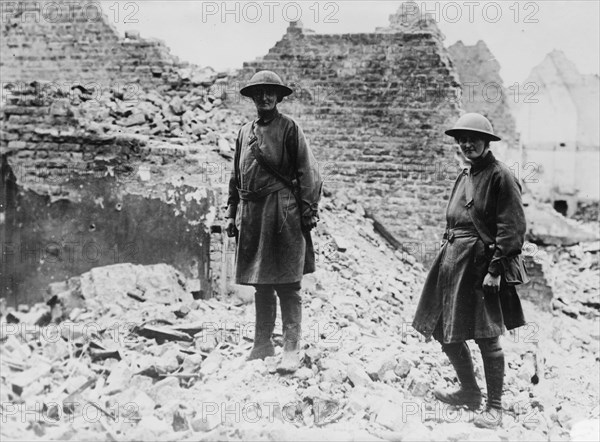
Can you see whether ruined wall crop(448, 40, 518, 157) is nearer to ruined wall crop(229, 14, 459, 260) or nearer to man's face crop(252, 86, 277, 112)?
ruined wall crop(229, 14, 459, 260)

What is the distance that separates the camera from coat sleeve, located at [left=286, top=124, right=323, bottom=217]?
4.30 m

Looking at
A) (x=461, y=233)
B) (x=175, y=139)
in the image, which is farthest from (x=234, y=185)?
(x=175, y=139)

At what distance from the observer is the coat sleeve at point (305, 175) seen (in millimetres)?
4305

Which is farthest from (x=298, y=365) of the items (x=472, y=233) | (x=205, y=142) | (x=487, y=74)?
(x=487, y=74)

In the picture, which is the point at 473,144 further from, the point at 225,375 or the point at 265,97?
the point at 225,375

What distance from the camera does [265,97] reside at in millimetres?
4332

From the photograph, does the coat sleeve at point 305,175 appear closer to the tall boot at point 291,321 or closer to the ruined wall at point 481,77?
the tall boot at point 291,321

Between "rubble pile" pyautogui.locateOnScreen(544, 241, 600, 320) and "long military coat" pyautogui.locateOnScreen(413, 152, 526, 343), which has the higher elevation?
"long military coat" pyautogui.locateOnScreen(413, 152, 526, 343)

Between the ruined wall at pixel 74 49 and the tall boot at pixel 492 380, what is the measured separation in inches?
295

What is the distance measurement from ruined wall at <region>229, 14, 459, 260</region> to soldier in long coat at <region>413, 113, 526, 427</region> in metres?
5.03

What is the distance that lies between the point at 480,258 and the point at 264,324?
152 cm

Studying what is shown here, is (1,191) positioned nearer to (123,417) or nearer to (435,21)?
(123,417)

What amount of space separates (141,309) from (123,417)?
1596 mm

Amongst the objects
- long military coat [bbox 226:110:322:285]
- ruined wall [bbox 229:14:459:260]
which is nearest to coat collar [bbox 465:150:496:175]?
long military coat [bbox 226:110:322:285]
